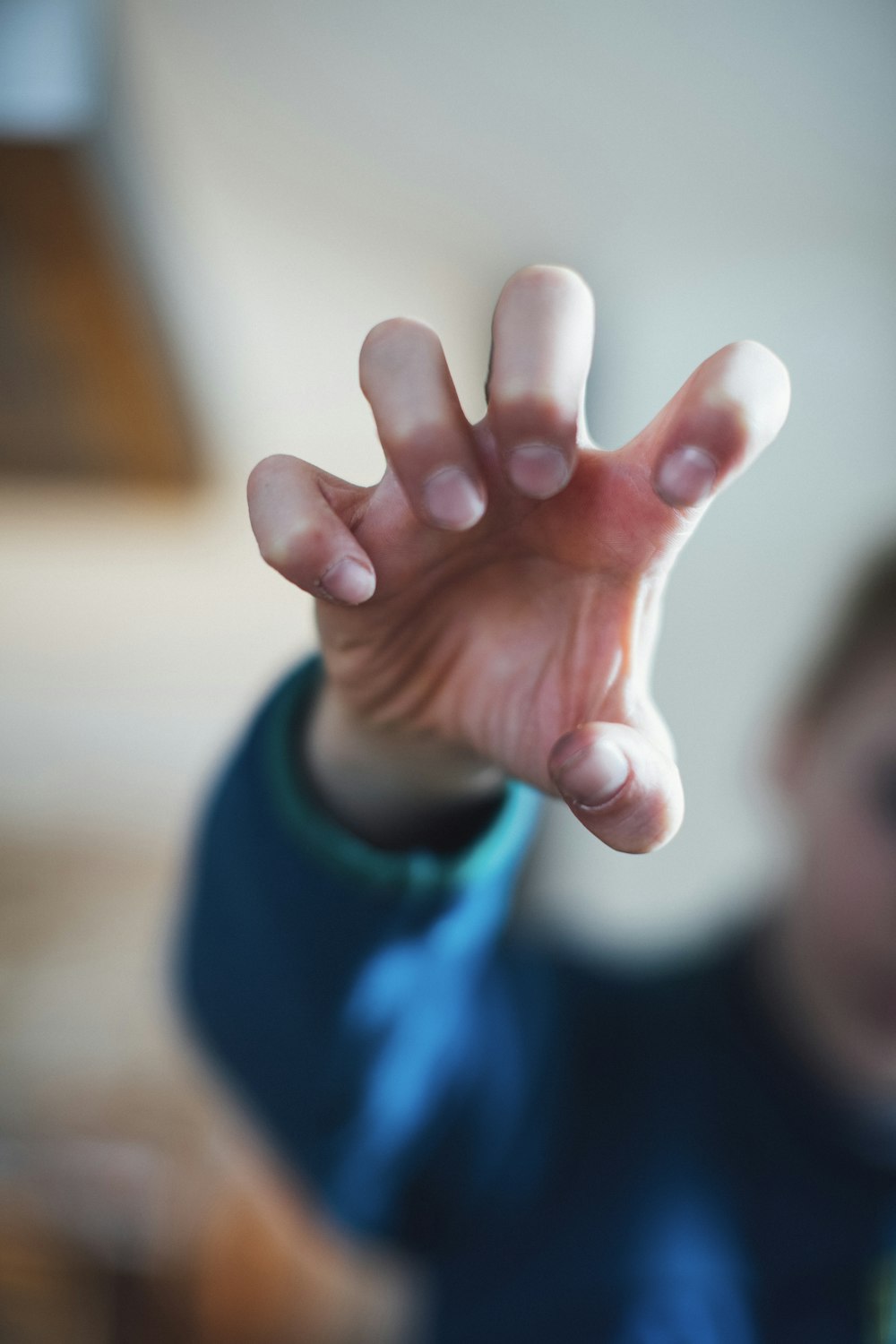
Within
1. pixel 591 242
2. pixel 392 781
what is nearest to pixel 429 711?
pixel 392 781

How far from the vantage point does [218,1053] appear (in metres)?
0.39

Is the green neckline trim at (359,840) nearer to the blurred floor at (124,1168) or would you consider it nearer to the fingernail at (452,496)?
the fingernail at (452,496)

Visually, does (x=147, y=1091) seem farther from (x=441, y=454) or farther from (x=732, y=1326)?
(x=441, y=454)

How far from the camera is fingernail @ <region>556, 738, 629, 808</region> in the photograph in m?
0.18

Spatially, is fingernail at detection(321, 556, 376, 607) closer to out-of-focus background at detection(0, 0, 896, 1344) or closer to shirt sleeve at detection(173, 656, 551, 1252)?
shirt sleeve at detection(173, 656, 551, 1252)

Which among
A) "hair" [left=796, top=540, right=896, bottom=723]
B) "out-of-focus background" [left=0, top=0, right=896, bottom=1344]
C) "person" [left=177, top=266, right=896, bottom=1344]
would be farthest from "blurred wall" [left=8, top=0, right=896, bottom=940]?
"person" [left=177, top=266, right=896, bottom=1344]

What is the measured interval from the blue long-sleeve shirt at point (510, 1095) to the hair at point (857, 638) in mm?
175

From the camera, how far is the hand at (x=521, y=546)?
184mm

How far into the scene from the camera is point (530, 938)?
2.13 feet

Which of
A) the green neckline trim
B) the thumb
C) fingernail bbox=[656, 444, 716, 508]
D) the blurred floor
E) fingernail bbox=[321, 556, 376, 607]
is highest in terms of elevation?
fingernail bbox=[656, 444, 716, 508]

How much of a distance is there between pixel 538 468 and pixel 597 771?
Result: 65 millimetres

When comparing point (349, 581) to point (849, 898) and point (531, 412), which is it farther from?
point (849, 898)

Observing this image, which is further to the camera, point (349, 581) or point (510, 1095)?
point (510, 1095)

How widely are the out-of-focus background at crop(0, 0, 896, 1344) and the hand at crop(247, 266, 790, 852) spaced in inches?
11.5
